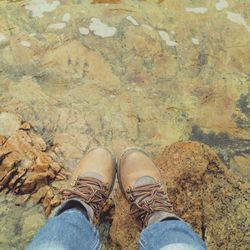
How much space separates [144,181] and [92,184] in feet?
1.08

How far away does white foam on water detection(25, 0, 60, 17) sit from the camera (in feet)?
11.5

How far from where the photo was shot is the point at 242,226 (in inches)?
87.6

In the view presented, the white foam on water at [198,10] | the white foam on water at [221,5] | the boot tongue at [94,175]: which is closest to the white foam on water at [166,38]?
the white foam on water at [198,10]

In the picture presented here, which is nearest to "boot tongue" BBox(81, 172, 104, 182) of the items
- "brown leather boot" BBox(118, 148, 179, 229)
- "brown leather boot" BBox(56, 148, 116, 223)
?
"brown leather boot" BBox(56, 148, 116, 223)

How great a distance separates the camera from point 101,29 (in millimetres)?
3404

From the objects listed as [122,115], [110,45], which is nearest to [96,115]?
[122,115]

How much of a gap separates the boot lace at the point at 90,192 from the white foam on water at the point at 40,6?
1.67 metres

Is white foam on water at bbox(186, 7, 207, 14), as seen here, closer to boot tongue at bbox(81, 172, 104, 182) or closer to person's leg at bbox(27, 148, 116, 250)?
person's leg at bbox(27, 148, 116, 250)

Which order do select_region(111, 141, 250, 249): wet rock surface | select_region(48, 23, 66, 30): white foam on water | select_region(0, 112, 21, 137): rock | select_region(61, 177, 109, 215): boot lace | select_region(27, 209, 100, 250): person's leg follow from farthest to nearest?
1. select_region(48, 23, 66, 30): white foam on water
2. select_region(0, 112, 21, 137): rock
3. select_region(61, 177, 109, 215): boot lace
4. select_region(111, 141, 250, 249): wet rock surface
5. select_region(27, 209, 100, 250): person's leg

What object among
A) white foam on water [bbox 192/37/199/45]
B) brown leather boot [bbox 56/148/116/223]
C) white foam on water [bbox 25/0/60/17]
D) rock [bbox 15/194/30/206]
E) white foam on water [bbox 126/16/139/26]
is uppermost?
white foam on water [bbox 25/0/60/17]

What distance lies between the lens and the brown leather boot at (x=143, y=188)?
225cm

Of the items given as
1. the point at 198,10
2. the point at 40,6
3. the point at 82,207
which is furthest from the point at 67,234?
the point at 198,10

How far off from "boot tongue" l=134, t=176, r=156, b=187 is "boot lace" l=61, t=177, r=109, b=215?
0.63 ft

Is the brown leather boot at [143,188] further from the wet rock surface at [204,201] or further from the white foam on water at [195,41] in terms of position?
the white foam on water at [195,41]
